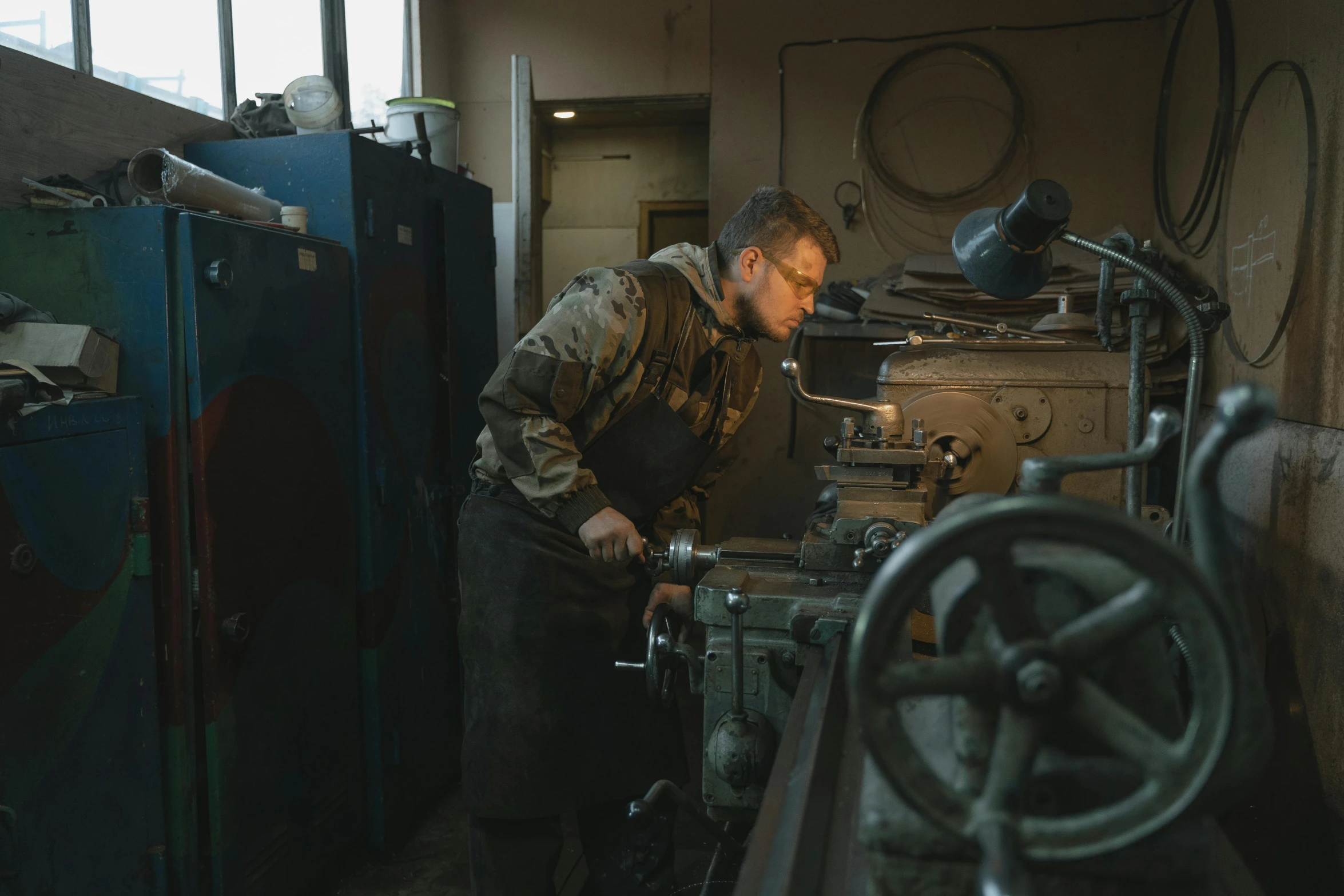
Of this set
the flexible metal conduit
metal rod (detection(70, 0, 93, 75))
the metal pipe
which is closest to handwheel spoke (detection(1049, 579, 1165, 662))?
the flexible metal conduit

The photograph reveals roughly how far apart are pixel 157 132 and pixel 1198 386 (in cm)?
223

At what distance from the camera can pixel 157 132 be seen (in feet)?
7.10

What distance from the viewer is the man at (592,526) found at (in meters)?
1.54

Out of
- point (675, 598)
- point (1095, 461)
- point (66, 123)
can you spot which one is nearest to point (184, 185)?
point (66, 123)

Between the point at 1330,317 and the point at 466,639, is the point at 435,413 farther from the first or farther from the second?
the point at 1330,317

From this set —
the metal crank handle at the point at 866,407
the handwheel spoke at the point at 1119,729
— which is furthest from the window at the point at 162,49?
the handwheel spoke at the point at 1119,729

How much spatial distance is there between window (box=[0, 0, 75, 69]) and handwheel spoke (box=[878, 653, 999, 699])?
2.04 meters

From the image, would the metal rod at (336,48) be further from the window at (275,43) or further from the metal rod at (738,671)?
the metal rod at (738,671)

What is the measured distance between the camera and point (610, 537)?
1.52 metres

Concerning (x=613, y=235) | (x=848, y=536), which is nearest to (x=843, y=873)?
(x=848, y=536)

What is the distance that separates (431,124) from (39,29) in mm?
955

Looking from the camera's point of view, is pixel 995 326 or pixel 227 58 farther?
pixel 227 58

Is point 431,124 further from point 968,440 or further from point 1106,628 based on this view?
point 1106,628

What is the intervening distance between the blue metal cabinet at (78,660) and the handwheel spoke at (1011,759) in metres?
1.39
